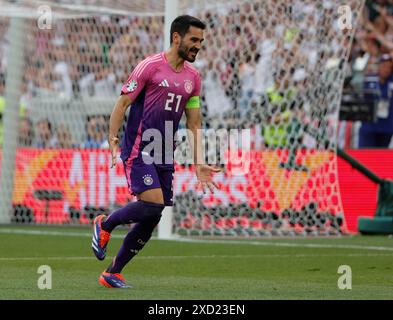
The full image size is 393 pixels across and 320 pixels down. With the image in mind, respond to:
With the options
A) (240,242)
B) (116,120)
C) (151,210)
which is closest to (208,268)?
(151,210)

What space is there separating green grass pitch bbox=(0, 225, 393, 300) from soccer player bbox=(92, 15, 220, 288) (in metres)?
0.39

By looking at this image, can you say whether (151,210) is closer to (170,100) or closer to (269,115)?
(170,100)

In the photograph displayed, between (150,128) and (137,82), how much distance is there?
34 centimetres

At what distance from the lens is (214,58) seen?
1512 cm

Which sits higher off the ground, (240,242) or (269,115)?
(269,115)

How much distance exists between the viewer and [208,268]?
32.7ft

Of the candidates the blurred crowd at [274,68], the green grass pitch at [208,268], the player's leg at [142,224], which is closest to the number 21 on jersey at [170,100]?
the player's leg at [142,224]

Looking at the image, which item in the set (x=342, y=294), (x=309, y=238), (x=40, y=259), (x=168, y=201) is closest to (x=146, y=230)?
(x=168, y=201)

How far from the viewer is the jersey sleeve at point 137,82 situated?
819 centimetres

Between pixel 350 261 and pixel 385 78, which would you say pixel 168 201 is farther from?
pixel 385 78

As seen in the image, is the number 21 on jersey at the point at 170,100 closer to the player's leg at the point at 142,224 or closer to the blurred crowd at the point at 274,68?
the player's leg at the point at 142,224

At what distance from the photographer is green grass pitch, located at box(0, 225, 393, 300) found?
7680 mm

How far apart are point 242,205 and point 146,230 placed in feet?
21.9

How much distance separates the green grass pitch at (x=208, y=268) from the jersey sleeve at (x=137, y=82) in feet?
4.56
